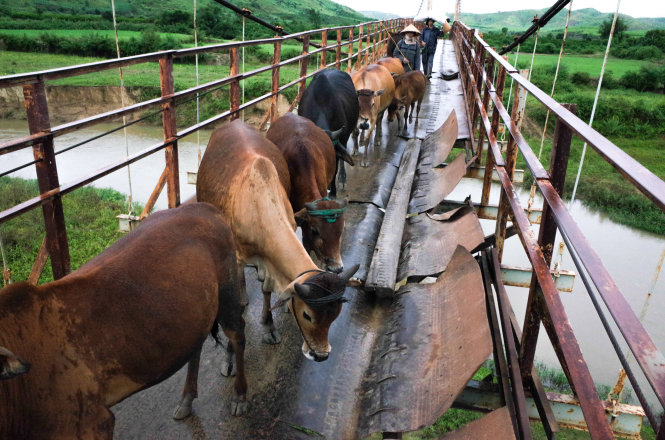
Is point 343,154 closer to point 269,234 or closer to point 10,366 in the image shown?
point 269,234

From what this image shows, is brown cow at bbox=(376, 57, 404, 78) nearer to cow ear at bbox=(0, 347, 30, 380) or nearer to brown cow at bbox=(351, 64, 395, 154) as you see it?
brown cow at bbox=(351, 64, 395, 154)

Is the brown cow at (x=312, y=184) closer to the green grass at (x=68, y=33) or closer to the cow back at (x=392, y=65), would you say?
the cow back at (x=392, y=65)

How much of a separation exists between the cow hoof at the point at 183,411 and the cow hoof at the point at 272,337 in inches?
33.5

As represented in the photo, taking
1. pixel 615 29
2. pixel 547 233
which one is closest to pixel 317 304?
pixel 547 233

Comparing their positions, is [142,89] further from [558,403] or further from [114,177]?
[558,403]

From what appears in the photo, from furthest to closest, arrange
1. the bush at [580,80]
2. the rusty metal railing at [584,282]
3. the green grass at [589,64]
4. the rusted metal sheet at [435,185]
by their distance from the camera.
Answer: the green grass at [589,64]
the bush at [580,80]
the rusted metal sheet at [435,185]
the rusty metal railing at [584,282]

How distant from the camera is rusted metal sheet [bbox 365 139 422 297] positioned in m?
4.42

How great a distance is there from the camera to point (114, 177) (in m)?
25.5

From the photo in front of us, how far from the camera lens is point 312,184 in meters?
4.89

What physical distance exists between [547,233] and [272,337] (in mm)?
2084

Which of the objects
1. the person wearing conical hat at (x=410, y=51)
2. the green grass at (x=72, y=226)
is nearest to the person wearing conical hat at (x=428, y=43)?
the person wearing conical hat at (x=410, y=51)

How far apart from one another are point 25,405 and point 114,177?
82.9 feet

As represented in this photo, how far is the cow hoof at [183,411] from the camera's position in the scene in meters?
3.12

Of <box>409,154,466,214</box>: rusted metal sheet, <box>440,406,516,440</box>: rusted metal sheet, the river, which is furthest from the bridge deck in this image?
the river
